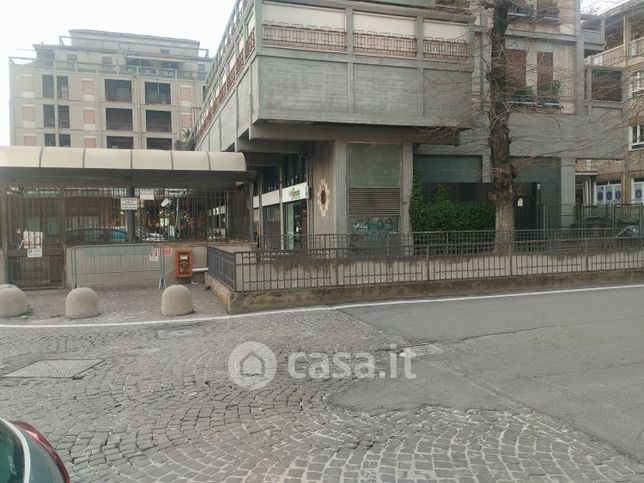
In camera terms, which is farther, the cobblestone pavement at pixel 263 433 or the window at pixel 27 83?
the window at pixel 27 83

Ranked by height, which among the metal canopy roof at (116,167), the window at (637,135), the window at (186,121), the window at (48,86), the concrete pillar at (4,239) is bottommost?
the concrete pillar at (4,239)

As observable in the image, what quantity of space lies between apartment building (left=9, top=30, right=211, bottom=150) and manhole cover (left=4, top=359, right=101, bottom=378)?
59.4 metres

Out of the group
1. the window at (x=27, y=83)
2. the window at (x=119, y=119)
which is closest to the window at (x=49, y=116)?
the window at (x=27, y=83)

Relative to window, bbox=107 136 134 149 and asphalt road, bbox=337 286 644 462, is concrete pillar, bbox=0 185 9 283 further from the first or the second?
window, bbox=107 136 134 149

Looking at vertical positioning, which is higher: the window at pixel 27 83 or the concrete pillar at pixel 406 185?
the window at pixel 27 83

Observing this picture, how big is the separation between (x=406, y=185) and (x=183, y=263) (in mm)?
9093

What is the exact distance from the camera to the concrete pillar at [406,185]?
18906 mm

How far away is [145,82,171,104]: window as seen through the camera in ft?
209

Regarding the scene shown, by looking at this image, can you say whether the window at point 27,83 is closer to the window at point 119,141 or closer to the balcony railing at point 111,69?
the balcony railing at point 111,69

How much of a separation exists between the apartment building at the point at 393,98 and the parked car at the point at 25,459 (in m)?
15.0

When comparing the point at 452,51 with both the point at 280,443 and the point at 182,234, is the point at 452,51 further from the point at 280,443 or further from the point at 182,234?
the point at 280,443

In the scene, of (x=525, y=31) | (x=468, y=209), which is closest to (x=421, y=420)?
(x=468, y=209)

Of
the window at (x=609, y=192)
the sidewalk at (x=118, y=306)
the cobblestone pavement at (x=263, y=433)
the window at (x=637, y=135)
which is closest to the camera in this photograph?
the cobblestone pavement at (x=263, y=433)

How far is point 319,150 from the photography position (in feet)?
65.2
